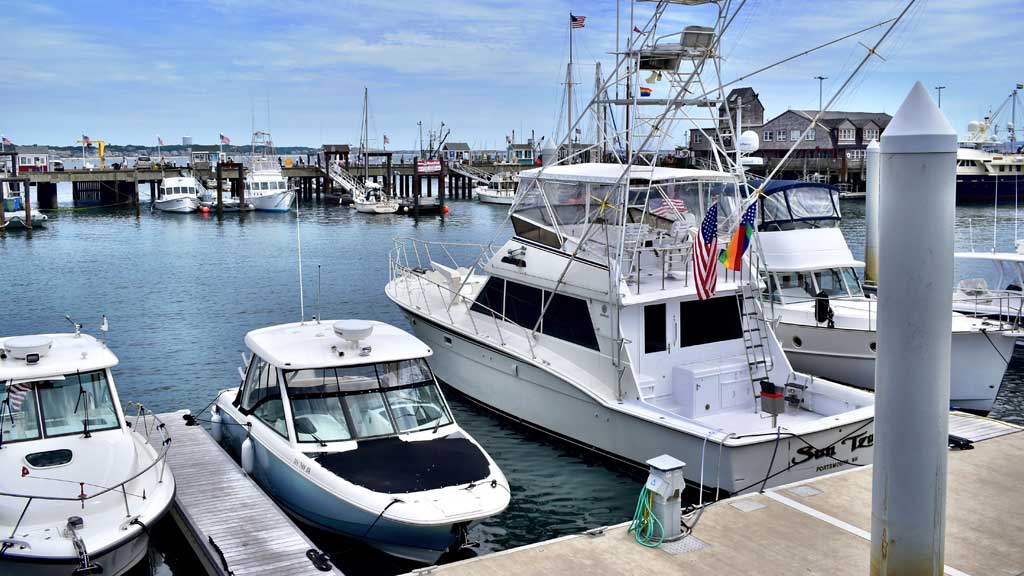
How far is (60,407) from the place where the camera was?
1034cm

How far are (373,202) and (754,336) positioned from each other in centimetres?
5430

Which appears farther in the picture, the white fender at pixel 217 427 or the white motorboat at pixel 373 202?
the white motorboat at pixel 373 202

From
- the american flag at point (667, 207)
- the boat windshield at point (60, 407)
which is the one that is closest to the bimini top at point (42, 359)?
the boat windshield at point (60, 407)

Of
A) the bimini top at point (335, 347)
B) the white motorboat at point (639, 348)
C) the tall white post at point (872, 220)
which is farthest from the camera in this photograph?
the tall white post at point (872, 220)

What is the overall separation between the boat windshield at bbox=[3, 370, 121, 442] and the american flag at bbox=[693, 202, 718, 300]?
25.5ft

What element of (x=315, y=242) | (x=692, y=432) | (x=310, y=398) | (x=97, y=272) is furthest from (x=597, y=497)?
(x=315, y=242)

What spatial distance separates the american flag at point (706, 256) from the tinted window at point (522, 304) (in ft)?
9.79

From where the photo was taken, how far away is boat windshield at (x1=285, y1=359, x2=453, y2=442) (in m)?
11.1

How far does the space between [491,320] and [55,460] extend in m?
8.05

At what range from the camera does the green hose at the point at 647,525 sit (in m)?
8.47

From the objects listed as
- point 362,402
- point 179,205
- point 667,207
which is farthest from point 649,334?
point 179,205

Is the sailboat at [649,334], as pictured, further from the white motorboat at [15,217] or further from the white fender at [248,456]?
the white motorboat at [15,217]

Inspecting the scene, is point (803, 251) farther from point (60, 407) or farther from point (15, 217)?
point (15, 217)

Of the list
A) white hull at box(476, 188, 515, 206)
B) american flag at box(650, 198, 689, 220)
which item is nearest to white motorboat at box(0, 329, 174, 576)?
american flag at box(650, 198, 689, 220)
